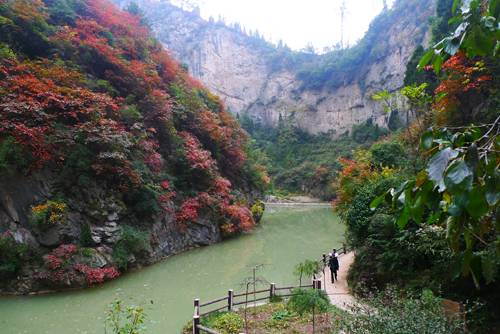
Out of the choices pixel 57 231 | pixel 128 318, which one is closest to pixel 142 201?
pixel 57 231

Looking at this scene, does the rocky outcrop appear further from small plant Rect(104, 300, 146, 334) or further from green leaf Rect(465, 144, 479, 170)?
green leaf Rect(465, 144, 479, 170)

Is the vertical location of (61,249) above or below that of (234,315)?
above

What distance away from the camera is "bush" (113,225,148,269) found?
1071 centimetres

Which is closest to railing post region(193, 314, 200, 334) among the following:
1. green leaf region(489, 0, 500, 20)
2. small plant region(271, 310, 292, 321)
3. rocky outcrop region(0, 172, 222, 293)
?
small plant region(271, 310, 292, 321)

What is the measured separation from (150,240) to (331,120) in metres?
43.6

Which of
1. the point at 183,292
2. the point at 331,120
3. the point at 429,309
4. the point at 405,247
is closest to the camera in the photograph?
the point at 429,309

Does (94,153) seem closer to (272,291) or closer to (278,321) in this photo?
(272,291)

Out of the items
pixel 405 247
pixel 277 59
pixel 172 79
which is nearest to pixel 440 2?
pixel 172 79

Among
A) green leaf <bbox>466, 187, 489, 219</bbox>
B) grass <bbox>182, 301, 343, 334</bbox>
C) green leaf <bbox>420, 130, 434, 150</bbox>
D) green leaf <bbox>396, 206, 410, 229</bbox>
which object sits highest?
green leaf <bbox>420, 130, 434, 150</bbox>

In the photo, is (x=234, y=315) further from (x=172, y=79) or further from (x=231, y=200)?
(x=172, y=79)

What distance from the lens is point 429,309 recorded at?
4.55m

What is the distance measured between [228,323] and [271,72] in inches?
2209

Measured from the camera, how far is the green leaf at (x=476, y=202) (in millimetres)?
844

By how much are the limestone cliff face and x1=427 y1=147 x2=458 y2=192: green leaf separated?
4904cm
